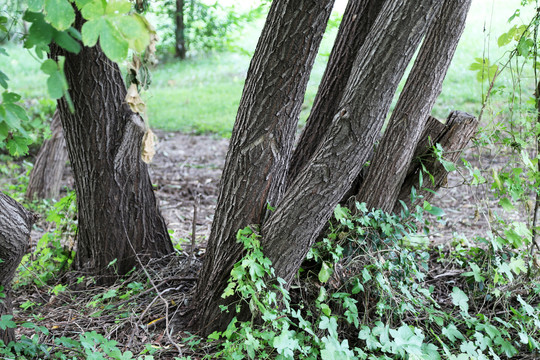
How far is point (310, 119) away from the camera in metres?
2.88

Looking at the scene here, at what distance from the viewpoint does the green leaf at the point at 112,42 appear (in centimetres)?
126

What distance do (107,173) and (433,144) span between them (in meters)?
2.13

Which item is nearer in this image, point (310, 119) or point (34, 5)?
point (34, 5)

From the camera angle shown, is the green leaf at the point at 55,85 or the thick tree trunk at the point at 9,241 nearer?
the green leaf at the point at 55,85

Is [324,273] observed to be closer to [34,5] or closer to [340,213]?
[340,213]

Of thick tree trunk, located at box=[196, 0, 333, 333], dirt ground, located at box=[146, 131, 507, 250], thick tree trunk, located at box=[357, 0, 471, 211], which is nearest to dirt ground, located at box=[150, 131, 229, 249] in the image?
dirt ground, located at box=[146, 131, 507, 250]

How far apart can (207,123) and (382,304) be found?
6.97 meters

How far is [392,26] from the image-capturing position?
7.02 ft

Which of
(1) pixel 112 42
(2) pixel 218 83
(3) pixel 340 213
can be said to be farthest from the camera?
(2) pixel 218 83

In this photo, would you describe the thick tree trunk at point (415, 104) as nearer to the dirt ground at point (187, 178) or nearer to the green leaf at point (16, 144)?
the dirt ground at point (187, 178)

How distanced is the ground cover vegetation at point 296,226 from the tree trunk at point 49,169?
2.27 meters

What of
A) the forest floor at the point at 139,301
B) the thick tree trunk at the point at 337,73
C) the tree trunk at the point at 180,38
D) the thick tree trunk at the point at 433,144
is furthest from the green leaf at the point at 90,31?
the tree trunk at the point at 180,38

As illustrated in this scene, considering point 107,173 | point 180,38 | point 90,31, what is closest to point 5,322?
point 107,173

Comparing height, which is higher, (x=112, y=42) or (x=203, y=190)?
(x=112, y=42)
